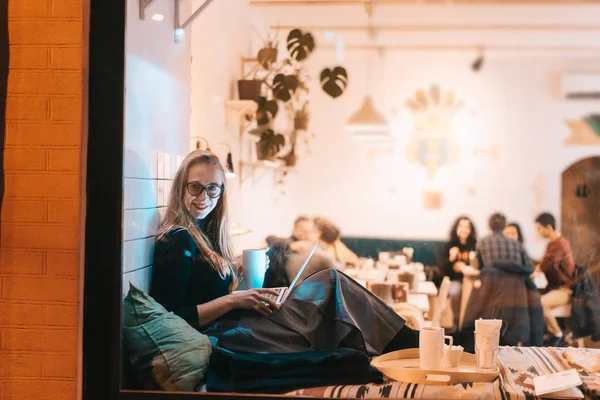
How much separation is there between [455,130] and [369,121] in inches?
11.5

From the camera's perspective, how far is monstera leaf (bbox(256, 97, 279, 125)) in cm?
270

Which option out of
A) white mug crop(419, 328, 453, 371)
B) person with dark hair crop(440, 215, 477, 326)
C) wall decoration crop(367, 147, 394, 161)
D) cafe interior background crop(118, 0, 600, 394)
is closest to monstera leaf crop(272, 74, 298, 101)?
cafe interior background crop(118, 0, 600, 394)

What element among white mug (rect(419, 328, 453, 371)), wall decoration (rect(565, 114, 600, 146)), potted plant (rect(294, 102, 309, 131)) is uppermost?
potted plant (rect(294, 102, 309, 131))

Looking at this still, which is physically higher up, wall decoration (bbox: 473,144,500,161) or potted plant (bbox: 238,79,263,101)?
potted plant (bbox: 238,79,263,101)

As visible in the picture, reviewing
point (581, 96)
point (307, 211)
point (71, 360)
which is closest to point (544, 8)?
point (581, 96)

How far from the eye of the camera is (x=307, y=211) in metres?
2.57

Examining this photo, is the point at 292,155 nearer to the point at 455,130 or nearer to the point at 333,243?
the point at 333,243

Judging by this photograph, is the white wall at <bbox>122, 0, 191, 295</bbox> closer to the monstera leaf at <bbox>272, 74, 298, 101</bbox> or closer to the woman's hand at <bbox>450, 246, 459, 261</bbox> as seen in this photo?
the monstera leaf at <bbox>272, 74, 298, 101</bbox>

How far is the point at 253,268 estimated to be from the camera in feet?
8.51

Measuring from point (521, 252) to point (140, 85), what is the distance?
4.48ft

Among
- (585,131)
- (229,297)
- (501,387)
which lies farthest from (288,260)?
(585,131)

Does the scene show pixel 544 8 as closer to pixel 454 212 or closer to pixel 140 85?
pixel 454 212

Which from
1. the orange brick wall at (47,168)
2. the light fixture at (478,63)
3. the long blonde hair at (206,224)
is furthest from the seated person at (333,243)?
the orange brick wall at (47,168)

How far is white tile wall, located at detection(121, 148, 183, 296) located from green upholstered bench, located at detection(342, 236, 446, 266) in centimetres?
64
